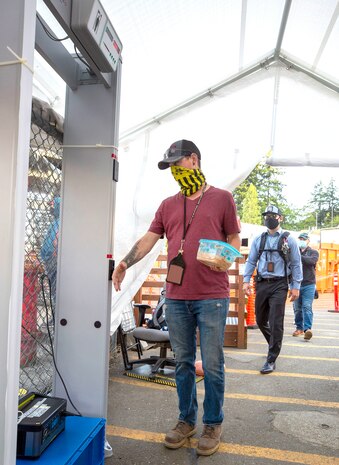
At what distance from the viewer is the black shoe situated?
4.51 m

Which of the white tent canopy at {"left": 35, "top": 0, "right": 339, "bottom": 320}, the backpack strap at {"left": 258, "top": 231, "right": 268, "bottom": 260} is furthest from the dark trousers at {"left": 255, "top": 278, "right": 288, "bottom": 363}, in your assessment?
the white tent canopy at {"left": 35, "top": 0, "right": 339, "bottom": 320}

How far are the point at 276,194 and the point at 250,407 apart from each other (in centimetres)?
3640

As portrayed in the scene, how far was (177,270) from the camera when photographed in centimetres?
256

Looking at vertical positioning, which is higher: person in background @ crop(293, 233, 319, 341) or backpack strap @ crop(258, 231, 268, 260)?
backpack strap @ crop(258, 231, 268, 260)

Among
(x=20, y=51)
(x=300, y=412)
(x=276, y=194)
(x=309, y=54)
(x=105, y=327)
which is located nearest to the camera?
(x=20, y=51)

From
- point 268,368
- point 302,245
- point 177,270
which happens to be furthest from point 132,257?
point 302,245

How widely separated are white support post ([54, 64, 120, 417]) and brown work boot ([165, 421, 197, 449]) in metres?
0.55

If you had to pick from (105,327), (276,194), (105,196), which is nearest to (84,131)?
(105,196)

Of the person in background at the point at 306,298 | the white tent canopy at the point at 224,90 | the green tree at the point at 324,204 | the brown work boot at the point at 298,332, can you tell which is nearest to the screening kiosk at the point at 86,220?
the white tent canopy at the point at 224,90

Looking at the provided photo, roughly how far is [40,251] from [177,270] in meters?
0.99

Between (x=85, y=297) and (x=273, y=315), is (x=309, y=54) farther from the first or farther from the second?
(x=85, y=297)

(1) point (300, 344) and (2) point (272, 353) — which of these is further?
(1) point (300, 344)

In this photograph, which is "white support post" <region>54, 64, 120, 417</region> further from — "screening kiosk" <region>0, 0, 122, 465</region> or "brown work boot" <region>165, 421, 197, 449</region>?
"brown work boot" <region>165, 421, 197, 449</region>

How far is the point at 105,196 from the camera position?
239cm
